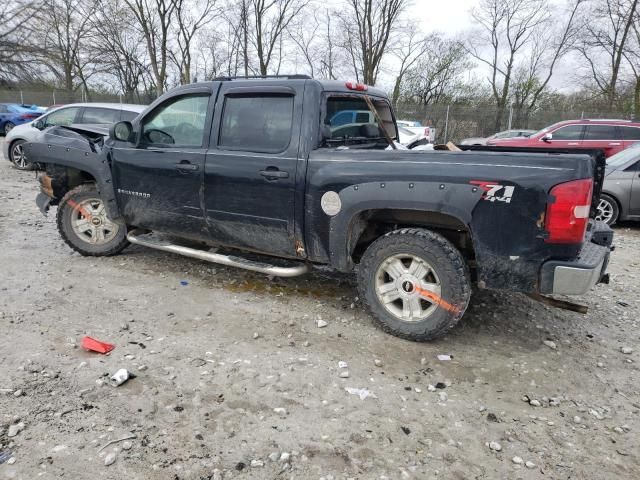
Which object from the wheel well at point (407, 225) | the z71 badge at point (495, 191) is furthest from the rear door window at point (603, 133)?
the z71 badge at point (495, 191)

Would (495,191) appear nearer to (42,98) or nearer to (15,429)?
(15,429)

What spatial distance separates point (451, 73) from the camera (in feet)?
120

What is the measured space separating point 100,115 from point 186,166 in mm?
7173

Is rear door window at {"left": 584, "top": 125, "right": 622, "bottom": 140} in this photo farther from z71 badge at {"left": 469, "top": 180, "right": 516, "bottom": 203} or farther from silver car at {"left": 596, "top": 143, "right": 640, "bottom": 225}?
z71 badge at {"left": 469, "top": 180, "right": 516, "bottom": 203}

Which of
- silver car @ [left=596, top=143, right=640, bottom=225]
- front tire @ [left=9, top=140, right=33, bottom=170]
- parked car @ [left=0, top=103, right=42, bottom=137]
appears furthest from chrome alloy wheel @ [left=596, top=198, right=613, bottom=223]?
parked car @ [left=0, top=103, right=42, bottom=137]

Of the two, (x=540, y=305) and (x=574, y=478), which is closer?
(x=574, y=478)

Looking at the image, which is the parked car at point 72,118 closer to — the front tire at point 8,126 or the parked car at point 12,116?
the parked car at point 12,116

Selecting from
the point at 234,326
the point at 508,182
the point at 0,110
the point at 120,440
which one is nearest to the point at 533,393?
the point at 508,182

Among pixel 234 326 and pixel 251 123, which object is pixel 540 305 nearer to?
pixel 234 326

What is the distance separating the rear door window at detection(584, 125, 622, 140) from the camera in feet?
41.9

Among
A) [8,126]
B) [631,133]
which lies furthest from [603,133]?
[8,126]

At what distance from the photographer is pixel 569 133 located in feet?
43.3

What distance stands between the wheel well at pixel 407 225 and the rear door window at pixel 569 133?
1148 cm

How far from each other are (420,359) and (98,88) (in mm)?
48704
